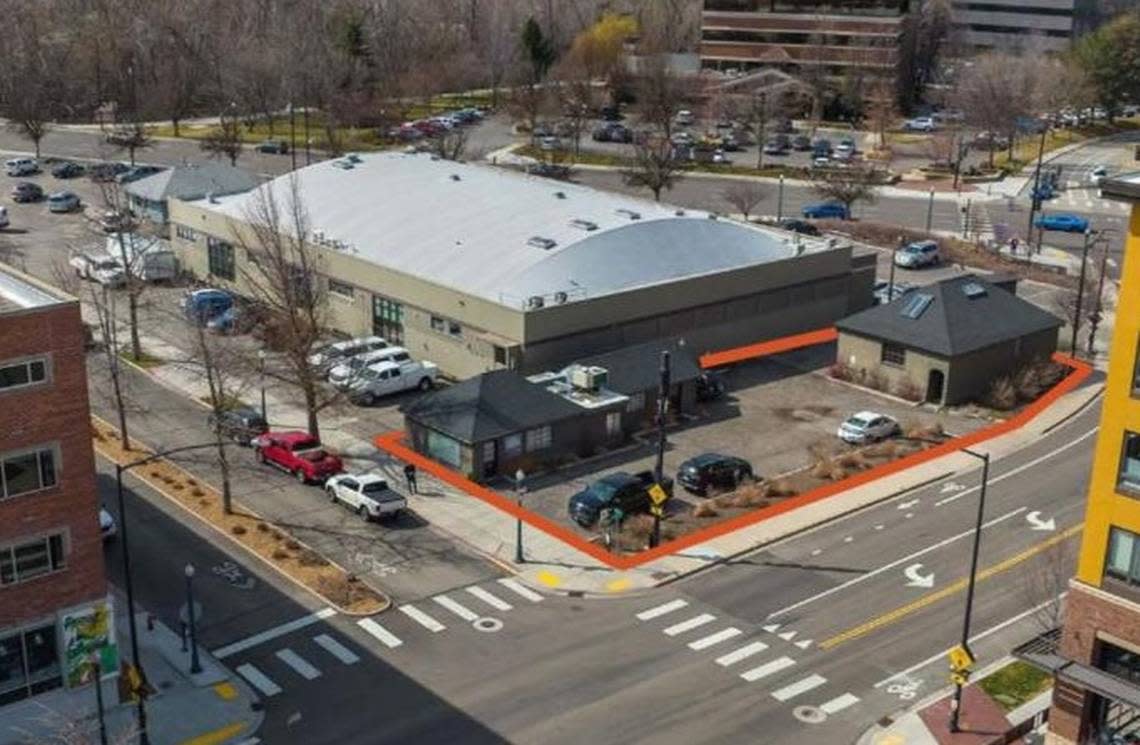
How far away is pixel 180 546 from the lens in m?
43.0

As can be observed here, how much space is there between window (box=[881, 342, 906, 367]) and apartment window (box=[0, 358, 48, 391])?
39833 millimetres

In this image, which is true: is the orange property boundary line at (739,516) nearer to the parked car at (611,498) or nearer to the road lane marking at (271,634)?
the parked car at (611,498)

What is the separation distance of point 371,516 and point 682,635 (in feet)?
41.5

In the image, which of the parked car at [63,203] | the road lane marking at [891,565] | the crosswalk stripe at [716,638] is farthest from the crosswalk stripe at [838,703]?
the parked car at [63,203]

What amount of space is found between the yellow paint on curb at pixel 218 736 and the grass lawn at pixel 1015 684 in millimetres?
19883

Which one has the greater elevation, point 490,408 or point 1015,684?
point 490,408

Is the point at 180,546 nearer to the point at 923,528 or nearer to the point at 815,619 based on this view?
the point at 815,619

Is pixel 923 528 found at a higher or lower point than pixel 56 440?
lower

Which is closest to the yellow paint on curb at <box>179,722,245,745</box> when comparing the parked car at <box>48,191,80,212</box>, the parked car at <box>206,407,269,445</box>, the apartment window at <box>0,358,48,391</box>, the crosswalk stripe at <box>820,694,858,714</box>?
the apartment window at <box>0,358,48,391</box>

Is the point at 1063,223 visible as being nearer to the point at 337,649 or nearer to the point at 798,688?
the point at 798,688

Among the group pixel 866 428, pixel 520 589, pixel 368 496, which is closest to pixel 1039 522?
pixel 866 428

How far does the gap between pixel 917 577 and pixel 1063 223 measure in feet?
206

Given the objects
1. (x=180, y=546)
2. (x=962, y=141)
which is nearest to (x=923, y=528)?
(x=180, y=546)

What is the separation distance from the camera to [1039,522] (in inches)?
1831
